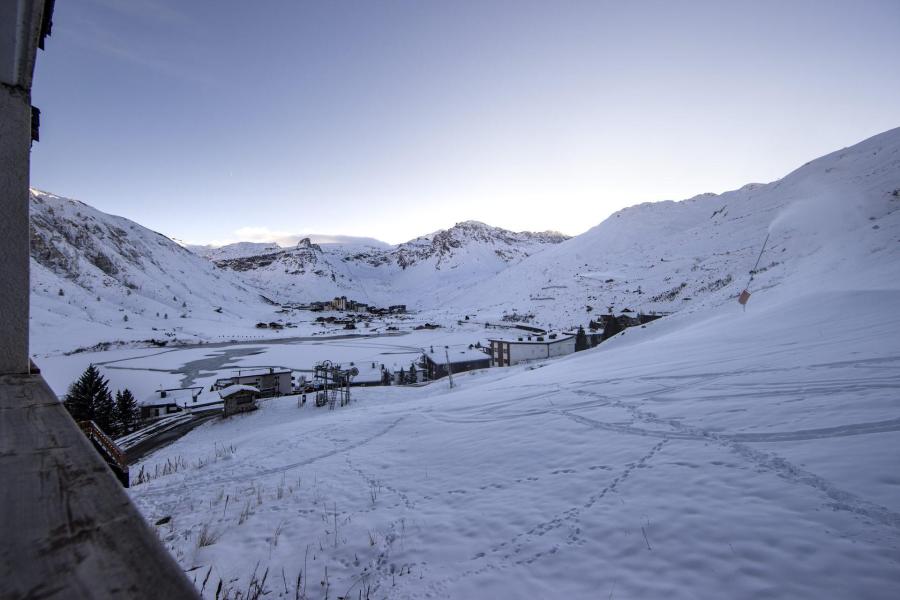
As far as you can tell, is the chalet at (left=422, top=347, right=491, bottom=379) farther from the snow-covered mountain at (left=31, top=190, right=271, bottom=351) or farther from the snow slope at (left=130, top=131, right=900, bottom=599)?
the snow-covered mountain at (left=31, top=190, right=271, bottom=351)

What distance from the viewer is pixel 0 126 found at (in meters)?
3.95

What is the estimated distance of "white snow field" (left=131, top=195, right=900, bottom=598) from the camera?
11.9ft

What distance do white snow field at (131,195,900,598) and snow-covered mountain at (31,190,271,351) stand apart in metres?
68.0

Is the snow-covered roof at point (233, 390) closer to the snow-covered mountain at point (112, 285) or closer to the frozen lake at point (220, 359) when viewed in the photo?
the frozen lake at point (220, 359)

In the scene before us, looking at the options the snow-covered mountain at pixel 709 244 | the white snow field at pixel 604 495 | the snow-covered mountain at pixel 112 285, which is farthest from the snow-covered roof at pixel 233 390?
the snow-covered mountain at pixel 112 285

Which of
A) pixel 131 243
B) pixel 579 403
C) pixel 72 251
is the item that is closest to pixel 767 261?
pixel 579 403

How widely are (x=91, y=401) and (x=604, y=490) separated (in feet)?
113

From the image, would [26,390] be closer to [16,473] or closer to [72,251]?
[16,473]

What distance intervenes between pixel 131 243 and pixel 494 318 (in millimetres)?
117816

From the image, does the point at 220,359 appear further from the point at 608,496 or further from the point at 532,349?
the point at 608,496

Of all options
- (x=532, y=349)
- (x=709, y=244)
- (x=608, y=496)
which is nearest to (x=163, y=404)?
(x=608, y=496)

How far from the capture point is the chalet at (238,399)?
24.8 metres

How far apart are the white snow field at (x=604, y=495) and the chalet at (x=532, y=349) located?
38680 millimetres

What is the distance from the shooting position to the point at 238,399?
2531 cm
